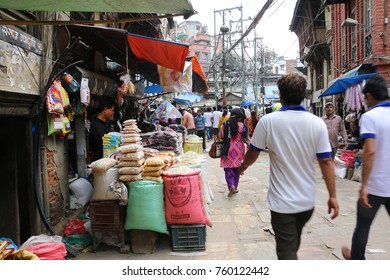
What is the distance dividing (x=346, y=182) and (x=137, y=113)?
23.1 feet

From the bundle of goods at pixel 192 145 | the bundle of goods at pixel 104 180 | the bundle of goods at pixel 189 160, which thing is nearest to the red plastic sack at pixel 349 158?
the bundle of goods at pixel 192 145

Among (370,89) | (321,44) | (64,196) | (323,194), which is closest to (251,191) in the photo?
(323,194)

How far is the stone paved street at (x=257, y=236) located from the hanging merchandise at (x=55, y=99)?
6.38 feet

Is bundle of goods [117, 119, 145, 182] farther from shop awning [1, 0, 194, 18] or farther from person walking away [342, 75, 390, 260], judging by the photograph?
person walking away [342, 75, 390, 260]

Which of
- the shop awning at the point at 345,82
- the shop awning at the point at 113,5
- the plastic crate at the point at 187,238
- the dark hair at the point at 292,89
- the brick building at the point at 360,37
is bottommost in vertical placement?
the plastic crate at the point at 187,238

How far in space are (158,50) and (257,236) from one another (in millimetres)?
3234

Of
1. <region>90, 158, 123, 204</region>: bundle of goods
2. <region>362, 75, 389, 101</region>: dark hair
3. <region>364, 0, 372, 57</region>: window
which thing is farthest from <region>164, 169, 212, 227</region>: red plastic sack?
<region>364, 0, 372, 57</region>: window

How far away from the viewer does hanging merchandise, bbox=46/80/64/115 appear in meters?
4.89

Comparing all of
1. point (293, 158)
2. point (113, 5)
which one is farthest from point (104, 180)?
point (293, 158)

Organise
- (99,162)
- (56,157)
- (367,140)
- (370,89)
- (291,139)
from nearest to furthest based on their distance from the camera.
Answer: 1. (291,139)
2. (367,140)
3. (370,89)
4. (99,162)
5. (56,157)

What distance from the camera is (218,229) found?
5750 mm

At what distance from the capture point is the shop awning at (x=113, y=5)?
9.63 feet

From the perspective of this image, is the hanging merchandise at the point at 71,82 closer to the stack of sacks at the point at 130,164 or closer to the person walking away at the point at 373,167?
the stack of sacks at the point at 130,164
